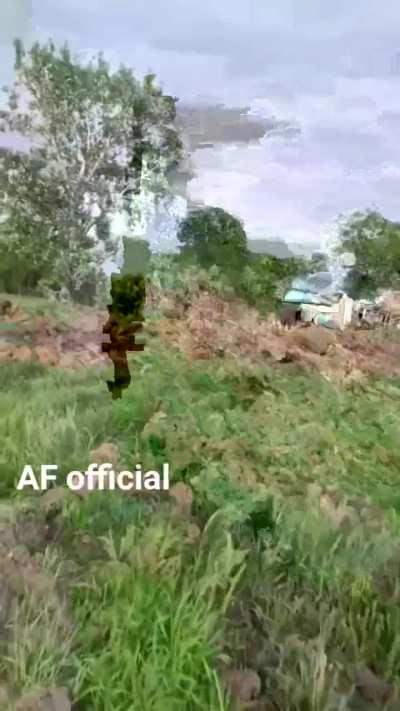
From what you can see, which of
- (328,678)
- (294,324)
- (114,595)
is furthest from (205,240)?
(328,678)

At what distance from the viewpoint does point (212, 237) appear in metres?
Answer: 1.28

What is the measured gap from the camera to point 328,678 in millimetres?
1172

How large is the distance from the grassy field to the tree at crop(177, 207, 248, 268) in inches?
5.5

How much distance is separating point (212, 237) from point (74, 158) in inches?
8.4

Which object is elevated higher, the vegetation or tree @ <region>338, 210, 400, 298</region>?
tree @ <region>338, 210, 400, 298</region>

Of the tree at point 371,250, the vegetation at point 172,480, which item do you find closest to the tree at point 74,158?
the vegetation at point 172,480

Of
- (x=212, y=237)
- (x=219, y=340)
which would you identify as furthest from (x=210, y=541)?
(x=212, y=237)

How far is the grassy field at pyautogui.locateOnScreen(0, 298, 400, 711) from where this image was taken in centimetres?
114

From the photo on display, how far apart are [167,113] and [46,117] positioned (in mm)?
161

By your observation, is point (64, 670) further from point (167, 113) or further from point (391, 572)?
point (167, 113)

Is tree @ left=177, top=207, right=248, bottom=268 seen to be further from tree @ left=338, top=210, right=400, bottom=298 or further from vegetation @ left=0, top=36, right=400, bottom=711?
tree @ left=338, top=210, right=400, bottom=298

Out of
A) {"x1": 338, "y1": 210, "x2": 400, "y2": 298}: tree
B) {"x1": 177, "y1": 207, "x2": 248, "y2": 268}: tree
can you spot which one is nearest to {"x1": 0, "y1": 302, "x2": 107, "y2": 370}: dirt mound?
{"x1": 177, "y1": 207, "x2": 248, "y2": 268}: tree

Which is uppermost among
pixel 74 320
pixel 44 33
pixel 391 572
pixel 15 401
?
pixel 44 33

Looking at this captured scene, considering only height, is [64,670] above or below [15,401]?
below
